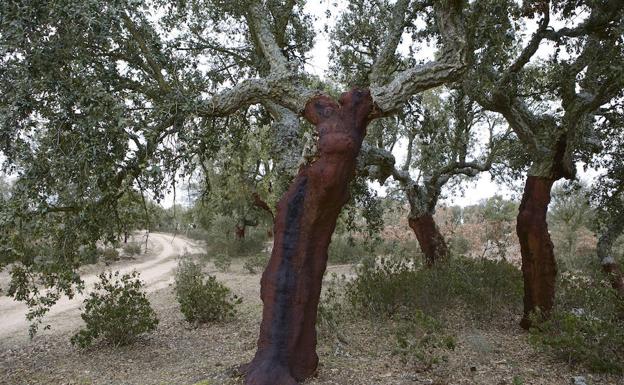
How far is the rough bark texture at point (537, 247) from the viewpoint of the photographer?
23.6ft

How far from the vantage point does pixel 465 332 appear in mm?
7629

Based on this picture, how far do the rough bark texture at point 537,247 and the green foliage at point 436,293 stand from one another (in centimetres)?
122

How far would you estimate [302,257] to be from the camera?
506 cm

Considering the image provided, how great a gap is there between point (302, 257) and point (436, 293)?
4.27 meters

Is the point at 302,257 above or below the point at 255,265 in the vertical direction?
above

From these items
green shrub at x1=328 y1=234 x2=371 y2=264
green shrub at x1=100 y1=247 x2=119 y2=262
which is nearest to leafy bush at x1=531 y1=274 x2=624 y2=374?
green shrub at x1=328 y1=234 x2=371 y2=264

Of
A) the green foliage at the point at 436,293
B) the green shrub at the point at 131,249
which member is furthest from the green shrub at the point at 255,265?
the green shrub at the point at 131,249

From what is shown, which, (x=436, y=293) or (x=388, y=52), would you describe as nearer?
(x=388, y=52)

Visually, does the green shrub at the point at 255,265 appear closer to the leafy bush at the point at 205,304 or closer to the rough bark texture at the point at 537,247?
the leafy bush at the point at 205,304

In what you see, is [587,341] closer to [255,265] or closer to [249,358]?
[249,358]

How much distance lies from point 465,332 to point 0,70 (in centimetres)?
706

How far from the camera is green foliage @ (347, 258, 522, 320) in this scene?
845 cm

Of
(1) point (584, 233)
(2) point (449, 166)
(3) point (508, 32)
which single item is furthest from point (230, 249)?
(3) point (508, 32)

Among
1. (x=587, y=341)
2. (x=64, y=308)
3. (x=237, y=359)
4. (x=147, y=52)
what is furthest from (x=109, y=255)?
(x=587, y=341)
